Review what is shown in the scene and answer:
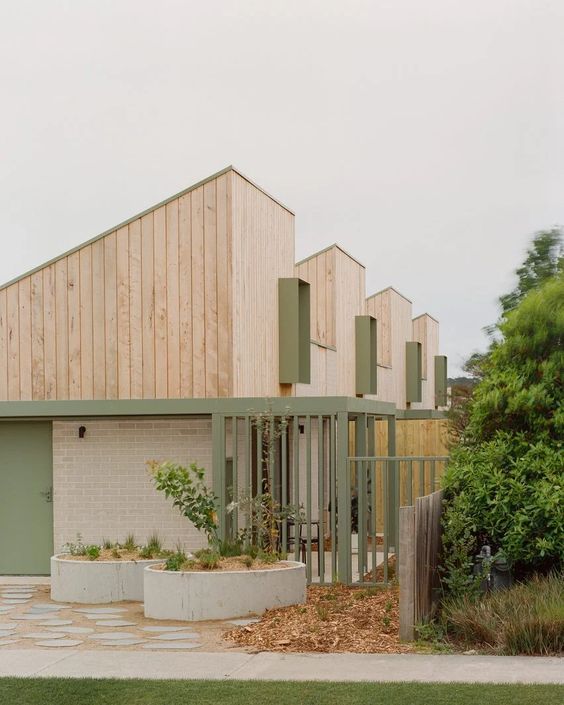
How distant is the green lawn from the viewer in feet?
29.3

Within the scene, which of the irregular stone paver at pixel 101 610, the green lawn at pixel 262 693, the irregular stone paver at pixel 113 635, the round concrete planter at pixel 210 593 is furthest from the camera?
the irregular stone paver at pixel 101 610

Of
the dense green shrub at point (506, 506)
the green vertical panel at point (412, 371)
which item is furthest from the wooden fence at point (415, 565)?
the green vertical panel at point (412, 371)

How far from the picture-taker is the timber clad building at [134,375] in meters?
17.4

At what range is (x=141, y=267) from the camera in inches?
700

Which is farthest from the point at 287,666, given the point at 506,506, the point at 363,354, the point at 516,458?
the point at 363,354

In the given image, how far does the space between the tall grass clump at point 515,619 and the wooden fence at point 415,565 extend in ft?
0.89

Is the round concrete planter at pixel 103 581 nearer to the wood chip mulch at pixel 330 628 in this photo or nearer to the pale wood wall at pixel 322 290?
the wood chip mulch at pixel 330 628

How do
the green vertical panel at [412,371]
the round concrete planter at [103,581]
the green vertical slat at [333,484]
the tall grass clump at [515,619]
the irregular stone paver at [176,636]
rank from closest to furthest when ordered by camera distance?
1. the tall grass clump at [515,619]
2. the irregular stone paver at [176,636]
3. the round concrete planter at [103,581]
4. the green vertical slat at [333,484]
5. the green vertical panel at [412,371]

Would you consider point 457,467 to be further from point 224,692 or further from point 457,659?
point 224,692

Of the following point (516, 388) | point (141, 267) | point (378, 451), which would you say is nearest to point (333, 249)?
point (378, 451)

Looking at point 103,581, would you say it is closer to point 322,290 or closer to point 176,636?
point 176,636

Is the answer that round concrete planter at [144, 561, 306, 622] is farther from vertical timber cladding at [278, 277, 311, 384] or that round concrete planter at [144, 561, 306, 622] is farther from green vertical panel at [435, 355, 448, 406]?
green vertical panel at [435, 355, 448, 406]

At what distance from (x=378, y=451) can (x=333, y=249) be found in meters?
4.79

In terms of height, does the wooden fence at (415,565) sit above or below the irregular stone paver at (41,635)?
above
